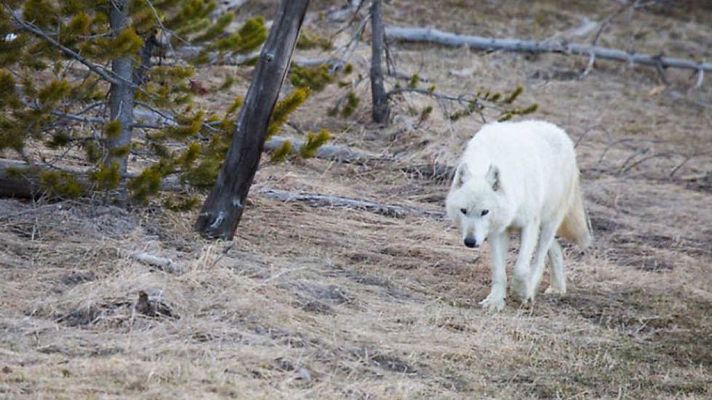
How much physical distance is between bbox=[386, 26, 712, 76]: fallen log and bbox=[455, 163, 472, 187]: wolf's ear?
890cm

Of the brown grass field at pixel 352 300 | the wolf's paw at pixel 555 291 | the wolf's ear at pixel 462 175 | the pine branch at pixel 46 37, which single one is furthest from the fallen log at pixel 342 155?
the wolf's ear at pixel 462 175

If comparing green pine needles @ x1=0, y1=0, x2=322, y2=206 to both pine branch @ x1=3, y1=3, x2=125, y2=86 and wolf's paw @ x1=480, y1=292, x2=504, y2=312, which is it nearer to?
pine branch @ x1=3, y1=3, x2=125, y2=86

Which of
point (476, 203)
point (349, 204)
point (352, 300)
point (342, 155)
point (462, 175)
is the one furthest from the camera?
point (342, 155)

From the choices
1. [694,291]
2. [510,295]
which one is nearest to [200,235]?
[510,295]

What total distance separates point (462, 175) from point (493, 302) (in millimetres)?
992

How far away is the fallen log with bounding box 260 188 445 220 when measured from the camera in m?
9.82

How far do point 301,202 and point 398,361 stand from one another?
3.55 metres

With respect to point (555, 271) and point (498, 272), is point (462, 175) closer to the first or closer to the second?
point (498, 272)

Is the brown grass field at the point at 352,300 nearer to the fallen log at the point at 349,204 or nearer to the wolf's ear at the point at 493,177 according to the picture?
the fallen log at the point at 349,204

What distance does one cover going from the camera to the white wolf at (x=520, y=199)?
7.65 m

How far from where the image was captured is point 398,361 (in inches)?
253

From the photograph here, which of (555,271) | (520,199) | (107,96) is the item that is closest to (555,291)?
(555,271)

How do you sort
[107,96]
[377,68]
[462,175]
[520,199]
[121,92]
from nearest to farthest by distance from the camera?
[462,175] → [520,199] → [121,92] → [107,96] → [377,68]

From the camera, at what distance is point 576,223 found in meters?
9.16
